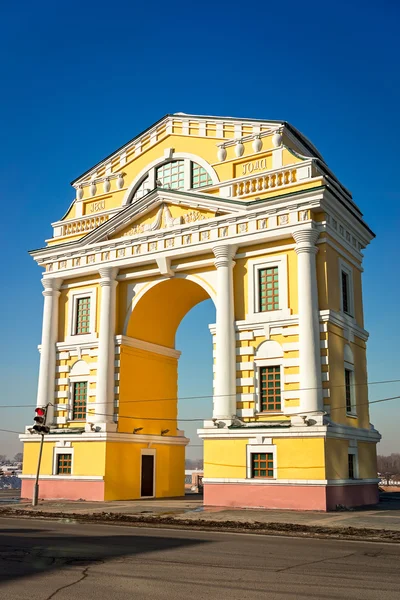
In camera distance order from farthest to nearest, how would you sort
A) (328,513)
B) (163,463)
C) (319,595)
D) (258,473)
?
1. (163,463)
2. (258,473)
3. (328,513)
4. (319,595)

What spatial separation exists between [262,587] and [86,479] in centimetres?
2638

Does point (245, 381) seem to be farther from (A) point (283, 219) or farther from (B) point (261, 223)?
(A) point (283, 219)

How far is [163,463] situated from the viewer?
40031mm

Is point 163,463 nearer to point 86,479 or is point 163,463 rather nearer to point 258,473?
point 86,479

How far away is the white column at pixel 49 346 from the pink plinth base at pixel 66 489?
3541 mm

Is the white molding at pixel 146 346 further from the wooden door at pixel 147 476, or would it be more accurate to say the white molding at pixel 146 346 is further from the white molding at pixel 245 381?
the white molding at pixel 245 381

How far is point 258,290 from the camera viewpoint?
110 feet

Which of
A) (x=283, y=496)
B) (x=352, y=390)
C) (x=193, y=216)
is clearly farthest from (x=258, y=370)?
(x=193, y=216)

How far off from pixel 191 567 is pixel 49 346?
2842 centimetres

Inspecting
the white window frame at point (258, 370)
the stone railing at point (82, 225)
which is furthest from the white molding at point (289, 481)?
the stone railing at point (82, 225)

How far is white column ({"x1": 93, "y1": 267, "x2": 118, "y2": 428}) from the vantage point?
36688mm

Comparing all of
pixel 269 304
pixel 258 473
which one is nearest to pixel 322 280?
pixel 269 304

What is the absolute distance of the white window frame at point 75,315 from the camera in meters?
38.7

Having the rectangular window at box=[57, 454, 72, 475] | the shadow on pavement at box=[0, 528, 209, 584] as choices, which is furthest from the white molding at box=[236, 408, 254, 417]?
the shadow on pavement at box=[0, 528, 209, 584]
